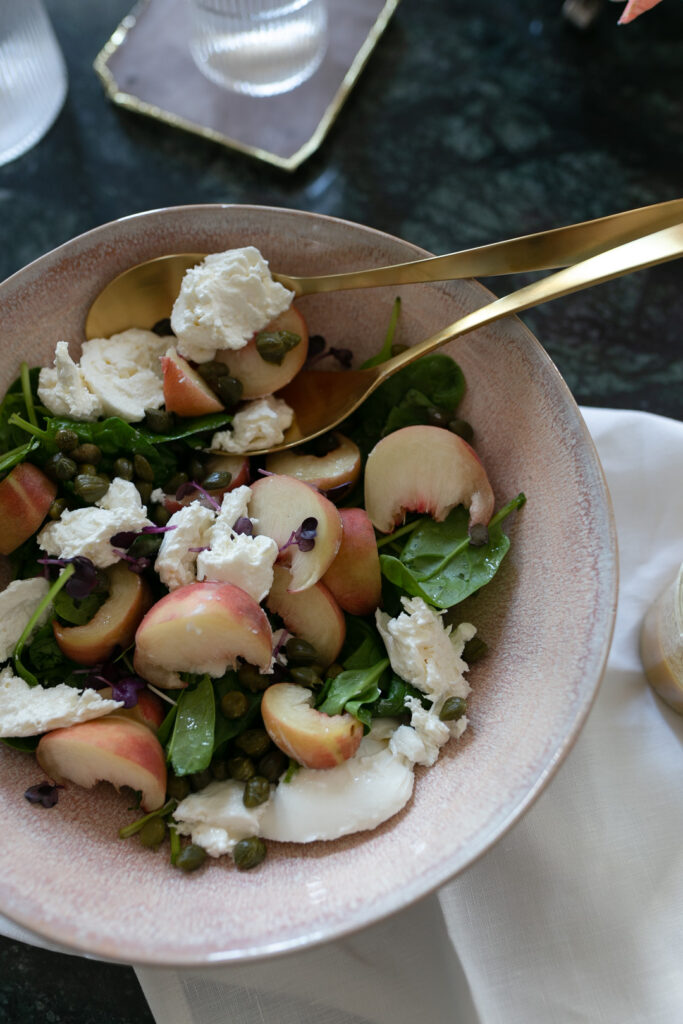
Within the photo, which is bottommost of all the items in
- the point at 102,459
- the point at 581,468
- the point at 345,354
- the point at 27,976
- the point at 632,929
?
the point at 632,929

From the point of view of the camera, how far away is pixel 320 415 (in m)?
1.58

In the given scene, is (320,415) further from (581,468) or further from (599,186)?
(599,186)

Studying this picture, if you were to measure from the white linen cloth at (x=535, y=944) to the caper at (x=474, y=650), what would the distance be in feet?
0.96

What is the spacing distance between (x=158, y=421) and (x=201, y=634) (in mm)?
411

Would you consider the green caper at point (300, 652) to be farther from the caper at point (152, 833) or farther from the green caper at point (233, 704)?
the caper at point (152, 833)

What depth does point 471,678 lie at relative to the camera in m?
1.40

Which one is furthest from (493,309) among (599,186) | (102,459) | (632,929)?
(632,929)

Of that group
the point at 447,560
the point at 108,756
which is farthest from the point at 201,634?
the point at 447,560

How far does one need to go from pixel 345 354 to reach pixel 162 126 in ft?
3.09

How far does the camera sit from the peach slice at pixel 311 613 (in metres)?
1.39

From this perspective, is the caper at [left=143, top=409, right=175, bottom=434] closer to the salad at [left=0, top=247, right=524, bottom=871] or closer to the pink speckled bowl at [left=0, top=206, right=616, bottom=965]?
the salad at [left=0, top=247, right=524, bottom=871]

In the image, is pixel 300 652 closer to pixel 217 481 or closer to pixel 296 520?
pixel 296 520

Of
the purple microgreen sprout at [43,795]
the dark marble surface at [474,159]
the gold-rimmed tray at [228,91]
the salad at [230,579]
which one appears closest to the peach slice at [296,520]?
the salad at [230,579]

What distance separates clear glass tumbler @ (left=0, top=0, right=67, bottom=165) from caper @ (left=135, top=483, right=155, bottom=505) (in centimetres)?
113
